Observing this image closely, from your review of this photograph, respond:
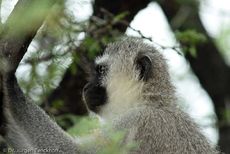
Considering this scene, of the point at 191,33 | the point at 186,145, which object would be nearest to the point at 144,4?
the point at 191,33

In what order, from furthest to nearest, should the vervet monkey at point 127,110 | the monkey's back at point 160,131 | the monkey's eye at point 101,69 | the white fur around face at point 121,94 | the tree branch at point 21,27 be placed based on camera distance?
the monkey's eye at point 101,69
the white fur around face at point 121,94
the monkey's back at point 160,131
the vervet monkey at point 127,110
the tree branch at point 21,27

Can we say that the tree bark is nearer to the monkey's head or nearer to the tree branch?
the tree branch

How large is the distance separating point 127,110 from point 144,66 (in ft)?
1.69

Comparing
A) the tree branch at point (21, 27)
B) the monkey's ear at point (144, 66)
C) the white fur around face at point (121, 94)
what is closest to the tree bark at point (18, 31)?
the tree branch at point (21, 27)

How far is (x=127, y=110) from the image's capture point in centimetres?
653

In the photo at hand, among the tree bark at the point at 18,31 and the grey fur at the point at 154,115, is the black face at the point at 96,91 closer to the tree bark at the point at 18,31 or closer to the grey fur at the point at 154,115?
the grey fur at the point at 154,115

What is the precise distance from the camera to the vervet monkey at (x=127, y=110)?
5621 mm

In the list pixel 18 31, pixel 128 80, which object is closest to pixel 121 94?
pixel 128 80

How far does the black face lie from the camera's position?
6755 mm

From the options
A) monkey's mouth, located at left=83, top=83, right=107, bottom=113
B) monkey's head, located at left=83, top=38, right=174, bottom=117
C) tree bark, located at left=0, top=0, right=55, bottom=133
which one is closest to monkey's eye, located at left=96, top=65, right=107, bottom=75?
monkey's head, located at left=83, top=38, right=174, bottom=117

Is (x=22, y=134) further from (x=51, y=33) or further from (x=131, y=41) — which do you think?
(x=131, y=41)

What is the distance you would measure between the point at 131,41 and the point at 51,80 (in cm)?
94

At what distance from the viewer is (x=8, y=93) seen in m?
5.36

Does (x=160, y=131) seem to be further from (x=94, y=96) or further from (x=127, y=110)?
(x=94, y=96)
